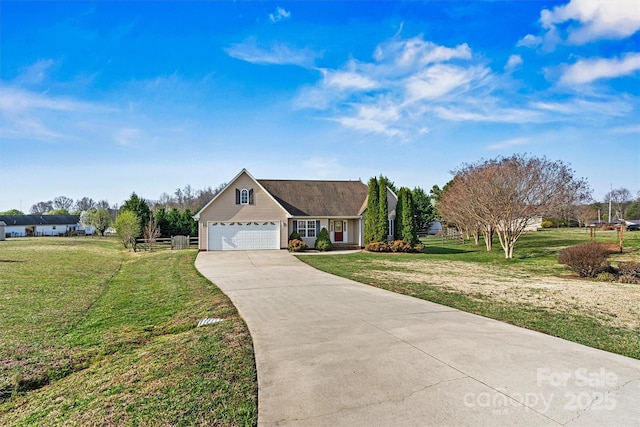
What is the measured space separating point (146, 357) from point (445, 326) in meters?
5.36

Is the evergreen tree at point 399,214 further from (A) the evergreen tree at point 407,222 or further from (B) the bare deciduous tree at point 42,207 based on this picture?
(B) the bare deciduous tree at point 42,207

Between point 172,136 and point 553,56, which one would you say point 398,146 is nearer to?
point 553,56

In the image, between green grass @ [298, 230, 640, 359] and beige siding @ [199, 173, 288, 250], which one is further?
beige siding @ [199, 173, 288, 250]

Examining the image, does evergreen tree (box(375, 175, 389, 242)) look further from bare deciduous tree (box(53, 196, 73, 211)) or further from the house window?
bare deciduous tree (box(53, 196, 73, 211))

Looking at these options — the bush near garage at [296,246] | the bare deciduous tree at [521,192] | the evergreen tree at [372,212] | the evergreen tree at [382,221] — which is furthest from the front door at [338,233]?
the bare deciduous tree at [521,192]

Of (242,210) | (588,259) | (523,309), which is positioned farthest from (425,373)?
(242,210)

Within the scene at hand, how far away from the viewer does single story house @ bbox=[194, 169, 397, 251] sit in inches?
1114

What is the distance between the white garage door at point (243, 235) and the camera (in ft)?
92.7

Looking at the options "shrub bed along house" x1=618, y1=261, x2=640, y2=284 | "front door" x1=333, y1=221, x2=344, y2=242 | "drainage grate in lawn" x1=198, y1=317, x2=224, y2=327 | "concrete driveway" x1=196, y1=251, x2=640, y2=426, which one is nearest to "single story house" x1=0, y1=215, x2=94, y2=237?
"front door" x1=333, y1=221, x2=344, y2=242

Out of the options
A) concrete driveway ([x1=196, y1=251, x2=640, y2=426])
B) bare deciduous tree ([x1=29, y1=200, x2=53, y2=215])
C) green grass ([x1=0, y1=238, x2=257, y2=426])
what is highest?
bare deciduous tree ([x1=29, y1=200, x2=53, y2=215])

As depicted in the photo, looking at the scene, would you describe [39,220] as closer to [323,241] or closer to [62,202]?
[62,202]

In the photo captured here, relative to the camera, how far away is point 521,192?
23328mm

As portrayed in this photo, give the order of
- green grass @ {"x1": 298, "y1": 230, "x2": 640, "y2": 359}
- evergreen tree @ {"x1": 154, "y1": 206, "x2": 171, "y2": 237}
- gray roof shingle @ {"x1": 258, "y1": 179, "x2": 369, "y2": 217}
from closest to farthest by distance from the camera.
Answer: green grass @ {"x1": 298, "y1": 230, "x2": 640, "y2": 359} → gray roof shingle @ {"x1": 258, "y1": 179, "x2": 369, "y2": 217} → evergreen tree @ {"x1": 154, "y1": 206, "x2": 171, "y2": 237}

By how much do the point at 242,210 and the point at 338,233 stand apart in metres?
7.98
